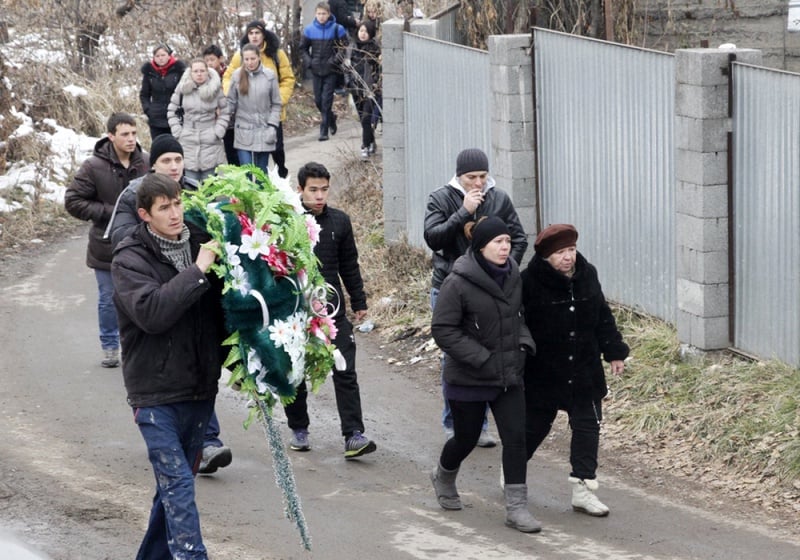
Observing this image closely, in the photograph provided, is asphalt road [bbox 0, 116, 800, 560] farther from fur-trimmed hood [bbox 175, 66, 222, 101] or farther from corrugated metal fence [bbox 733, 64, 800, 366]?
fur-trimmed hood [bbox 175, 66, 222, 101]

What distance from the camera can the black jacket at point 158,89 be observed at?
49.5ft

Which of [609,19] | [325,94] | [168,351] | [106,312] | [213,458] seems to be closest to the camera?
[168,351]

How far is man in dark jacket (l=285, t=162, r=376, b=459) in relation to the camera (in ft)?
27.5

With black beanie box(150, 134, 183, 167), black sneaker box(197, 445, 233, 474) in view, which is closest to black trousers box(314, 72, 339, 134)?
black beanie box(150, 134, 183, 167)

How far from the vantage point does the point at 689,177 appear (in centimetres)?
916

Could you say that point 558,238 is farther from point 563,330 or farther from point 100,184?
point 100,184

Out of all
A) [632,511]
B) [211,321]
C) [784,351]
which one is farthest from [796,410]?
[211,321]

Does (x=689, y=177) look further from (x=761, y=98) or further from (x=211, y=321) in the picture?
(x=211, y=321)

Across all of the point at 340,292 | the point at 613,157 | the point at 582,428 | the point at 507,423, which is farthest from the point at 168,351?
the point at 613,157

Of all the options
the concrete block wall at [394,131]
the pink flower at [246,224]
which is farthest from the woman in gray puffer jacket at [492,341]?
the concrete block wall at [394,131]

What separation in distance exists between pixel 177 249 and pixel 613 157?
5.13 metres

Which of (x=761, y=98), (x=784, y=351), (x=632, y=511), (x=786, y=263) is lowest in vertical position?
(x=632, y=511)

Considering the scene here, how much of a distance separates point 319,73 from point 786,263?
1171 cm

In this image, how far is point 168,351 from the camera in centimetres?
599
